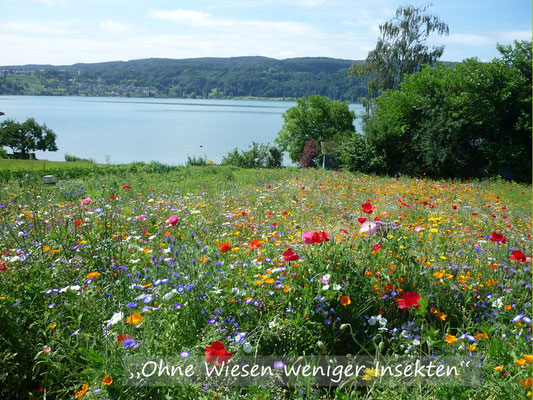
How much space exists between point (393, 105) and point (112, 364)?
19057 millimetres

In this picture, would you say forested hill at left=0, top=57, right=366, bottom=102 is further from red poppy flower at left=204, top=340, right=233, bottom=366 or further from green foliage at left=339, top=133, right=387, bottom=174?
red poppy flower at left=204, top=340, right=233, bottom=366

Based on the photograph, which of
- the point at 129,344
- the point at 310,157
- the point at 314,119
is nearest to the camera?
the point at 129,344

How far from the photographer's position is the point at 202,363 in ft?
7.76

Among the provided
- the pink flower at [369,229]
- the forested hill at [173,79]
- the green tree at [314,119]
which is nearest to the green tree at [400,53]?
the green tree at [314,119]

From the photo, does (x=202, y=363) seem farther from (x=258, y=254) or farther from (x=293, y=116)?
(x=293, y=116)

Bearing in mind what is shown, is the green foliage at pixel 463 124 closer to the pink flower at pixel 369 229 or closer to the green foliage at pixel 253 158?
the green foliage at pixel 253 158

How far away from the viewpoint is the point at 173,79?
151625 millimetres

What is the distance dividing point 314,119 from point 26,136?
2979 cm

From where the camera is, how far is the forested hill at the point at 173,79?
129 m

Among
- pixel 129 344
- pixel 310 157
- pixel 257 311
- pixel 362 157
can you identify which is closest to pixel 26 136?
pixel 310 157

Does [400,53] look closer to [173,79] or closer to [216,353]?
[216,353]

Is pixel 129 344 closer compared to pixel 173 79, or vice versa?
pixel 129 344

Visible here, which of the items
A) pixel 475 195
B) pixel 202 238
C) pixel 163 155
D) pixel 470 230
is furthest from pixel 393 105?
pixel 163 155

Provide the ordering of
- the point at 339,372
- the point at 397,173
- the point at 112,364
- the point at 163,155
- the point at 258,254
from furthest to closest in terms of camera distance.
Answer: the point at 163,155
the point at 397,173
the point at 258,254
the point at 339,372
the point at 112,364
